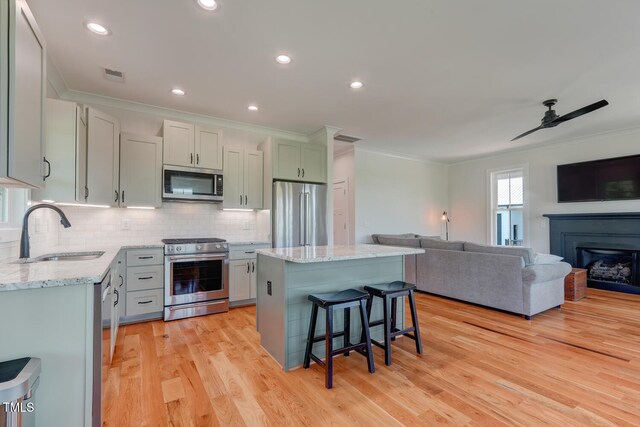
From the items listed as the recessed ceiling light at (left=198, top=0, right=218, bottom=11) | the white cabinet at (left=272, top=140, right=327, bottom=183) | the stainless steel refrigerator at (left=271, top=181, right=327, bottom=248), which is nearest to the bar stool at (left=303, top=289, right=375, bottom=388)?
the stainless steel refrigerator at (left=271, top=181, right=327, bottom=248)

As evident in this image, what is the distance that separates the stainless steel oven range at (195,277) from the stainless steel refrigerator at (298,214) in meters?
0.82

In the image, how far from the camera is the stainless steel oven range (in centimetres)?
359

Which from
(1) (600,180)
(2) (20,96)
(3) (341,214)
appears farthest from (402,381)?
(1) (600,180)

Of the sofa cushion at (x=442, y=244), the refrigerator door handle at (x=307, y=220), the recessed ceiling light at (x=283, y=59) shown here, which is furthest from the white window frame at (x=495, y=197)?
the recessed ceiling light at (x=283, y=59)

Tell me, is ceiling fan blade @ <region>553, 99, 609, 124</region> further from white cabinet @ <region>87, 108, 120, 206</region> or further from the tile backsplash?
white cabinet @ <region>87, 108, 120, 206</region>

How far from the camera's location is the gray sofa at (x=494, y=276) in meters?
3.61

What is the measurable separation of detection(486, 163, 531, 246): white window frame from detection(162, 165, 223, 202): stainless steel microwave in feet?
19.2

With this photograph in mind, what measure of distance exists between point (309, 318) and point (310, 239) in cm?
210

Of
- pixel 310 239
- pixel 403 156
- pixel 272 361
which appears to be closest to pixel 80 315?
pixel 272 361

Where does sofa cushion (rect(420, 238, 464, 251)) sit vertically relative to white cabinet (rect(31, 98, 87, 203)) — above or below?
below

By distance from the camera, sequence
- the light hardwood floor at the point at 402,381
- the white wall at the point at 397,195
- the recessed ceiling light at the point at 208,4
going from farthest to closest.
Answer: the white wall at the point at 397,195, the recessed ceiling light at the point at 208,4, the light hardwood floor at the point at 402,381

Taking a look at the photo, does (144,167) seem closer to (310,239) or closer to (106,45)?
(106,45)

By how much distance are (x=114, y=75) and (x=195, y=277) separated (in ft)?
7.69

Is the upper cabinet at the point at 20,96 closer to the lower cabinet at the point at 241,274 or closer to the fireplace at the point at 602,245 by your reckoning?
the lower cabinet at the point at 241,274
